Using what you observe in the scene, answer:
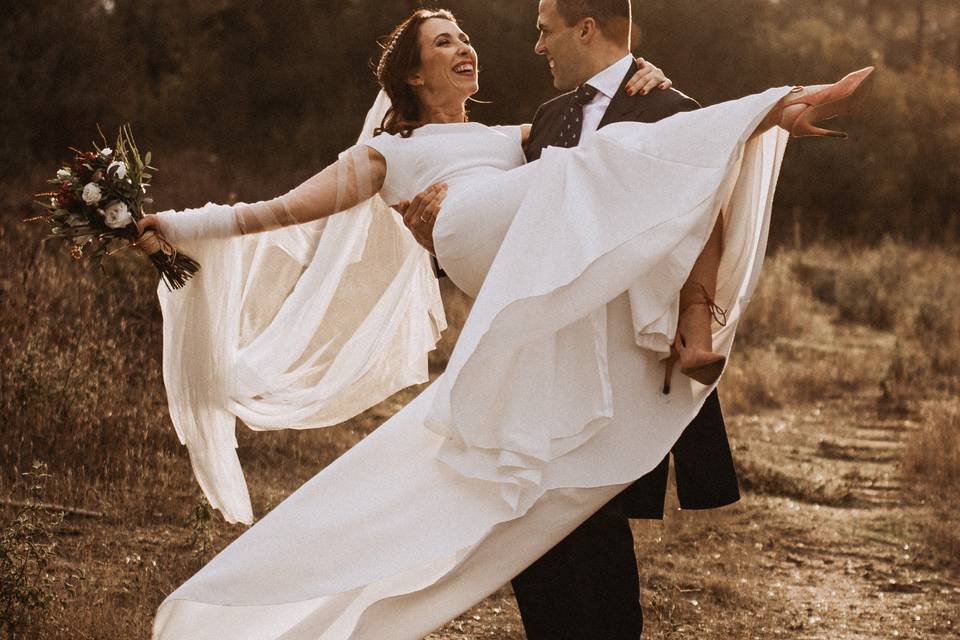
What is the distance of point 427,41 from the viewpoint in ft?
12.2

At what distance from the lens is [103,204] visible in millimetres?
3152

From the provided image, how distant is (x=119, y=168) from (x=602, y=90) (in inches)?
53.5

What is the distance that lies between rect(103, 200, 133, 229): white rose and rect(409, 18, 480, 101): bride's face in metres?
1.08

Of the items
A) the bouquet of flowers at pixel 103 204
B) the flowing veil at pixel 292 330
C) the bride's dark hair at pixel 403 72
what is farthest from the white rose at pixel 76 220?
the bride's dark hair at pixel 403 72

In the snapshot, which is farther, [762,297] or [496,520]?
[762,297]

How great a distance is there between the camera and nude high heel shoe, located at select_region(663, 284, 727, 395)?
9.00ft

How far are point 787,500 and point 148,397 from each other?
11.9 feet

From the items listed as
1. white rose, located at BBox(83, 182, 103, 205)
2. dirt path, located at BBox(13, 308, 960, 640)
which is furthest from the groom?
dirt path, located at BBox(13, 308, 960, 640)

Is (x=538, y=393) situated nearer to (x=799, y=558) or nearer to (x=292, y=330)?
(x=292, y=330)

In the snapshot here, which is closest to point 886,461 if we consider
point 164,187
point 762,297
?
point 762,297

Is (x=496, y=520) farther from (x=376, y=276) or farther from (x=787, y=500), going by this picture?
(x=787, y=500)

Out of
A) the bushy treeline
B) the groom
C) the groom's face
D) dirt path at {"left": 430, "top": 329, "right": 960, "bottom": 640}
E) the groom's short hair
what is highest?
the bushy treeline

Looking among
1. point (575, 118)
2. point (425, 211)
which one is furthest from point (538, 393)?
point (575, 118)

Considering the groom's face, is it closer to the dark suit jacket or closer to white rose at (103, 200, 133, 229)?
the dark suit jacket
